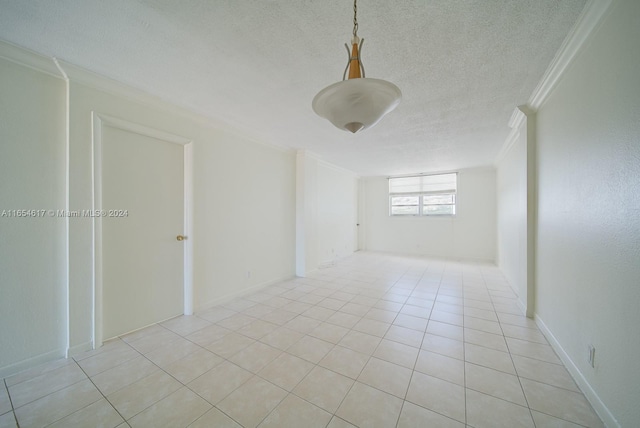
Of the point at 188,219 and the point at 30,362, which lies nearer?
the point at 30,362

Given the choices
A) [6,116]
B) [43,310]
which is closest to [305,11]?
[6,116]

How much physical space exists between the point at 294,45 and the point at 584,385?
3.29 meters

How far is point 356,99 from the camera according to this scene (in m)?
1.08

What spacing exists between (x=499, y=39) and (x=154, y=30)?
2496mm

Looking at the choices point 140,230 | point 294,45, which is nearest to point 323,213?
point 140,230

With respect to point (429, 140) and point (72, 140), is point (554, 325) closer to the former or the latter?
point (429, 140)

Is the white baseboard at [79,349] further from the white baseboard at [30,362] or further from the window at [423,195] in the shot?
the window at [423,195]

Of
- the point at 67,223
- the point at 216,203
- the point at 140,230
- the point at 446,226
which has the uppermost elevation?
the point at 216,203

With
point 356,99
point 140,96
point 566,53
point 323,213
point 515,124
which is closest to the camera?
point 356,99

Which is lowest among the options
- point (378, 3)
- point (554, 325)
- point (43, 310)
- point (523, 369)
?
point (523, 369)

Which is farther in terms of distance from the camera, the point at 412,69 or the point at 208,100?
the point at 208,100

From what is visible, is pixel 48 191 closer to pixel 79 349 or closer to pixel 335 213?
pixel 79 349

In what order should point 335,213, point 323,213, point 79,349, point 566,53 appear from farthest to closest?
1. point 335,213
2. point 323,213
3. point 79,349
4. point 566,53

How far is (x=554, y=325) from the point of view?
7.20ft
